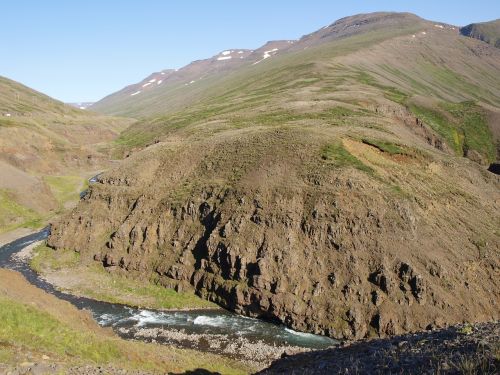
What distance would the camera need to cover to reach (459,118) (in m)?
137

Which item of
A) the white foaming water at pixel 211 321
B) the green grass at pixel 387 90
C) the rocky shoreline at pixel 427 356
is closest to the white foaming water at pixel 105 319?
the white foaming water at pixel 211 321

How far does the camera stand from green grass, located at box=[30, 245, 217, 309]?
5666 cm

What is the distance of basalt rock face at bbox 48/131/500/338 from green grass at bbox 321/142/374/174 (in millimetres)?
1313

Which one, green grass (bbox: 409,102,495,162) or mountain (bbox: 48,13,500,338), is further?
green grass (bbox: 409,102,495,162)

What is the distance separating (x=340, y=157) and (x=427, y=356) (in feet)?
158

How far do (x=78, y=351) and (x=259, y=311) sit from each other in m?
25.8

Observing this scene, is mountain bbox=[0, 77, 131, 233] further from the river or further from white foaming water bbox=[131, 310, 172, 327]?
white foaming water bbox=[131, 310, 172, 327]

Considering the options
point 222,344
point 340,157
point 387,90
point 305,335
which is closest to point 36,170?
point 340,157

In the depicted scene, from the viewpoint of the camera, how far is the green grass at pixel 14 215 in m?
89.9

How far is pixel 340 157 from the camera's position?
67.1 meters

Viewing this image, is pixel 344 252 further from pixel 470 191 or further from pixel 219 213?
pixel 470 191

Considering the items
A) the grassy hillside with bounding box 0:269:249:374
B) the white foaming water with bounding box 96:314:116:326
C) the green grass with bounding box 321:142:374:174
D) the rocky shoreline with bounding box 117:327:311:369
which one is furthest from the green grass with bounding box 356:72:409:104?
the grassy hillside with bounding box 0:269:249:374

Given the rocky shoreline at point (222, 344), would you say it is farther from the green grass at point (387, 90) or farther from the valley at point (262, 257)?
the green grass at point (387, 90)

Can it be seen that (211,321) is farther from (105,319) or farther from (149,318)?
(105,319)
